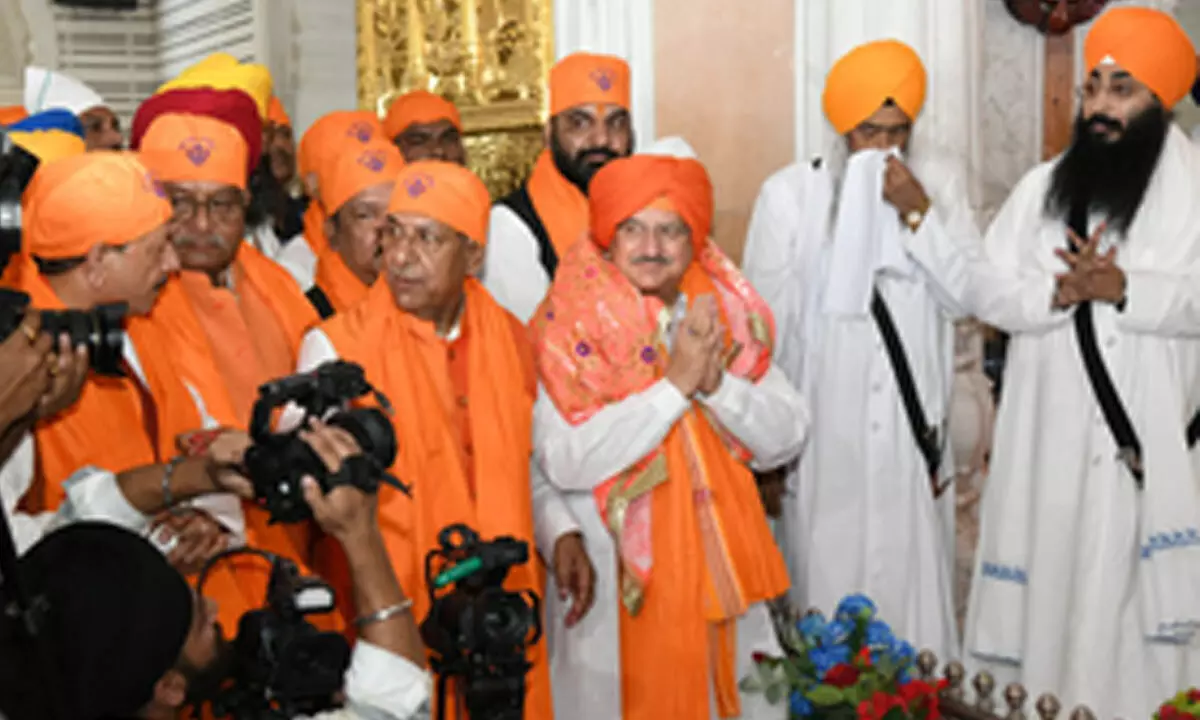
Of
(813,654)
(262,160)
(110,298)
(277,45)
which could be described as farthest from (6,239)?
(277,45)

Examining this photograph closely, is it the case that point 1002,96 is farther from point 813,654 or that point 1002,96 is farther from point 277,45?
point 277,45

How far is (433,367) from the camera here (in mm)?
3512

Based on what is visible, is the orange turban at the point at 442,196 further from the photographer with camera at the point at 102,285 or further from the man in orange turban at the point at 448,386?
the photographer with camera at the point at 102,285

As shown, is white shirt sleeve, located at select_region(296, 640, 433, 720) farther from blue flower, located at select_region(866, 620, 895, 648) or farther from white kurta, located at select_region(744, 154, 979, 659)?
white kurta, located at select_region(744, 154, 979, 659)

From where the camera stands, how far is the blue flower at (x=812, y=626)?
11.6 ft

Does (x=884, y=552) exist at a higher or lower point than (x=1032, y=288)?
lower

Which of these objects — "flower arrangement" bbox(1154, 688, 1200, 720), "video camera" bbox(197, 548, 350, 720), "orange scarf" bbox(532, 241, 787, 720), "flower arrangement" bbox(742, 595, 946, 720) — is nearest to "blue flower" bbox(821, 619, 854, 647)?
"flower arrangement" bbox(742, 595, 946, 720)

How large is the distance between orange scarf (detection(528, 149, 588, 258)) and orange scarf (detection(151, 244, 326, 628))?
87 centimetres

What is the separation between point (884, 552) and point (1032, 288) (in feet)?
3.10

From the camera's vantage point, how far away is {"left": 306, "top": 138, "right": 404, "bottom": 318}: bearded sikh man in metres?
4.32

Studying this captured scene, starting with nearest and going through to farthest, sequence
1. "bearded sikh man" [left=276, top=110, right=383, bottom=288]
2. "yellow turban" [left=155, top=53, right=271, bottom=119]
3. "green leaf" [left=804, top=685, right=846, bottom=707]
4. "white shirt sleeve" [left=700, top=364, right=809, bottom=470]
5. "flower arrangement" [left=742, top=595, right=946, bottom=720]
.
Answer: "flower arrangement" [left=742, top=595, right=946, bottom=720] → "green leaf" [left=804, top=685, right=846, bottom=707] → "white shirt sleeve" [left=700, top=364, right=809, bottom=470] → "bearded sikh man" [left=276, top=110, right=383, bottom=288] → "yellow turban" [left=155, top=53, right=271, bottom=119]

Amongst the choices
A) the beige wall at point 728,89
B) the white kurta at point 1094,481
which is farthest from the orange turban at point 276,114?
the white kurta at point 1094,481

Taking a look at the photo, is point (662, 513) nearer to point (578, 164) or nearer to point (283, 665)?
point (578, 164)

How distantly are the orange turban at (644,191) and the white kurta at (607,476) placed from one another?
461 mm
